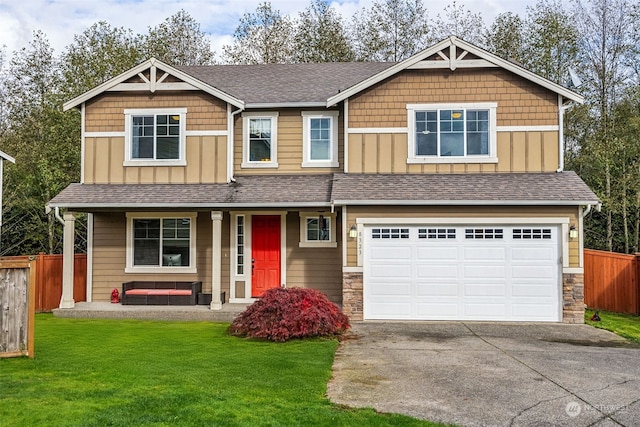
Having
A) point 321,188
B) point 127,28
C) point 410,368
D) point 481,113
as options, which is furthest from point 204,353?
point 127,28

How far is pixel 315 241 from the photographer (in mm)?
14797

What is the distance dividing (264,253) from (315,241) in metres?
1.42

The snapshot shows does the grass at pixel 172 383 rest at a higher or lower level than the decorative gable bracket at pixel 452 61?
lower

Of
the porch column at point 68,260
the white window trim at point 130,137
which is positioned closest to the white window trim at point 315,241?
the white window trim at point 130,137

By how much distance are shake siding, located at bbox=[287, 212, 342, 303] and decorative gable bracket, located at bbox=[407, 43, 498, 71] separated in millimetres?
4626

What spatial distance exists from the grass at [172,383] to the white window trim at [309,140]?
226 inches

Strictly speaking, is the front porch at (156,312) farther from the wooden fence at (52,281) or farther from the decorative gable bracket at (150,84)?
the decorative gable bracket at (150,84)

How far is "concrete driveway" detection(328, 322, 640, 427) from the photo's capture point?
244 inches

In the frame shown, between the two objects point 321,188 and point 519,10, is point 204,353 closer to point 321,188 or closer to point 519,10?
point 321,188

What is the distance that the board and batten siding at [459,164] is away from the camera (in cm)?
1368

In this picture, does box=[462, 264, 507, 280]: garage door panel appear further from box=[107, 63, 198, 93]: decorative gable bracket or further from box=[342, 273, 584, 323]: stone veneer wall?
box=[107, 63, 198, 93]: decorative gable bracket

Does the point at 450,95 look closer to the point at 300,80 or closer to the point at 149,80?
the point at 300,80

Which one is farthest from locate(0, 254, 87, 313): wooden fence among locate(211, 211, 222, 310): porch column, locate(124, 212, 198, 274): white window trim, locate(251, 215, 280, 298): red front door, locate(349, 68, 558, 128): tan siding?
locate(349, 68, 558, 128): tan siding

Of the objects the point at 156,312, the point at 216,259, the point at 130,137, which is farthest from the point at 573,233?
the point at 130,137
